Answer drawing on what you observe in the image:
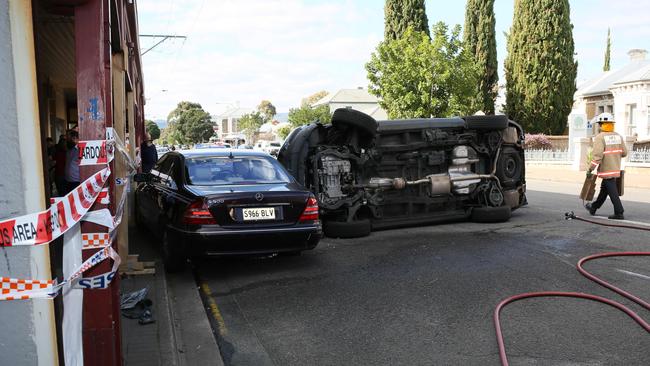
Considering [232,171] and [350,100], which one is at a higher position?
[350,100]

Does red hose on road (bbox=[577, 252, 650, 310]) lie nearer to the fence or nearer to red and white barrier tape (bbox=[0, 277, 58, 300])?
red and white barrier tape (bbox=[0, 277, 58, 300])

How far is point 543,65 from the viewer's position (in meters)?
32.6

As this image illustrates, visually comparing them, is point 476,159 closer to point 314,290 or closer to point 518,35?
point 314,290

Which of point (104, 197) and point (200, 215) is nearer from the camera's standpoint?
point (104, 197)

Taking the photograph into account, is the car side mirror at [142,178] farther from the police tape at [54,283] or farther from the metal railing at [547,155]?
the metal railing at [547,155]

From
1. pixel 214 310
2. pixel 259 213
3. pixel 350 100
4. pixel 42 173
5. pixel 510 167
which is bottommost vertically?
pixel 214 310

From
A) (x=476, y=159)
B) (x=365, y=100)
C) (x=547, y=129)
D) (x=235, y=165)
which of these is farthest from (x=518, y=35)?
(x=365, y=100)

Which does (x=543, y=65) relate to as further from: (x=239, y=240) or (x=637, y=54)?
(x=239, y=240)

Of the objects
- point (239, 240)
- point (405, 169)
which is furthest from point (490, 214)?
point (239, 240)

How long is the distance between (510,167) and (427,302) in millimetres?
5627

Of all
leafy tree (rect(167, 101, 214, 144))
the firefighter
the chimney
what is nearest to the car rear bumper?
the firefighter

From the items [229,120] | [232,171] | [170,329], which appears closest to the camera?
[170,329]

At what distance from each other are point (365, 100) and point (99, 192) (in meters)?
85.6

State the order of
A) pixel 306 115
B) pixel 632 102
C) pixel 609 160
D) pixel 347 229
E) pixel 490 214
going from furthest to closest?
pixel 306 115 < pixel 632 102 < pixel 609 160 < pixel 490 214 < pixel 347 229
